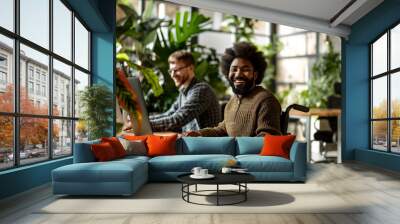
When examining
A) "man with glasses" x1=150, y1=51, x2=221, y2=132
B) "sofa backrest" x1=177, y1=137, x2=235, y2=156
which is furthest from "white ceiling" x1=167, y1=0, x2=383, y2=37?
"sofa backrest" x1=177, y1=137, x2=235, y2=156

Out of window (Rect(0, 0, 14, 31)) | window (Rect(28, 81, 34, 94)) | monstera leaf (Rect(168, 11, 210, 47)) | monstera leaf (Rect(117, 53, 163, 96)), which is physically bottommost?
window (Rect(28, 81, 34, 94))

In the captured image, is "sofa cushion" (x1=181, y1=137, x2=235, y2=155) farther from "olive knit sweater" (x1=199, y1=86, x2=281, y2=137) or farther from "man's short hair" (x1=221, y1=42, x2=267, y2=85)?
"man's short hair" (x1=221, y1=42, x2=267, y2=85)

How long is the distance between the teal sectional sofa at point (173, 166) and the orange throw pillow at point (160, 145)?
148 mm

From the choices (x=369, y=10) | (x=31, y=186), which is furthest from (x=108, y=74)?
(x=369, y=10)

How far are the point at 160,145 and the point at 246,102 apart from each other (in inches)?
52.0

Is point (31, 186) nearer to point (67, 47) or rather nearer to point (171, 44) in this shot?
point (67, 47)

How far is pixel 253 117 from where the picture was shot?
19.9 ft

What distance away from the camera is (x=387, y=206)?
3.99m

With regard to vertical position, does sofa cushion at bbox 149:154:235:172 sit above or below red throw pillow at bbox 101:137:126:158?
below

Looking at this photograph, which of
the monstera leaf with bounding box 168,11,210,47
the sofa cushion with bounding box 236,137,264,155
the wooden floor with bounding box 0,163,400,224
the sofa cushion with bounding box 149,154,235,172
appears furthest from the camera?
the monstera leaf with bounding box 168,11,210,47

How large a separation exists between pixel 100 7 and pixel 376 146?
215 inches

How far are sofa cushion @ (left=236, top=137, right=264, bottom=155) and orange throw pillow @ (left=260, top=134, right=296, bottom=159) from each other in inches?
7.9

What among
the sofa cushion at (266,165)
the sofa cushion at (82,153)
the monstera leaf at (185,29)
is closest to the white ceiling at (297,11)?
the monstera leaf at (185,29)

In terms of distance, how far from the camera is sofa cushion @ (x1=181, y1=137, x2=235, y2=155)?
19.2 ft
